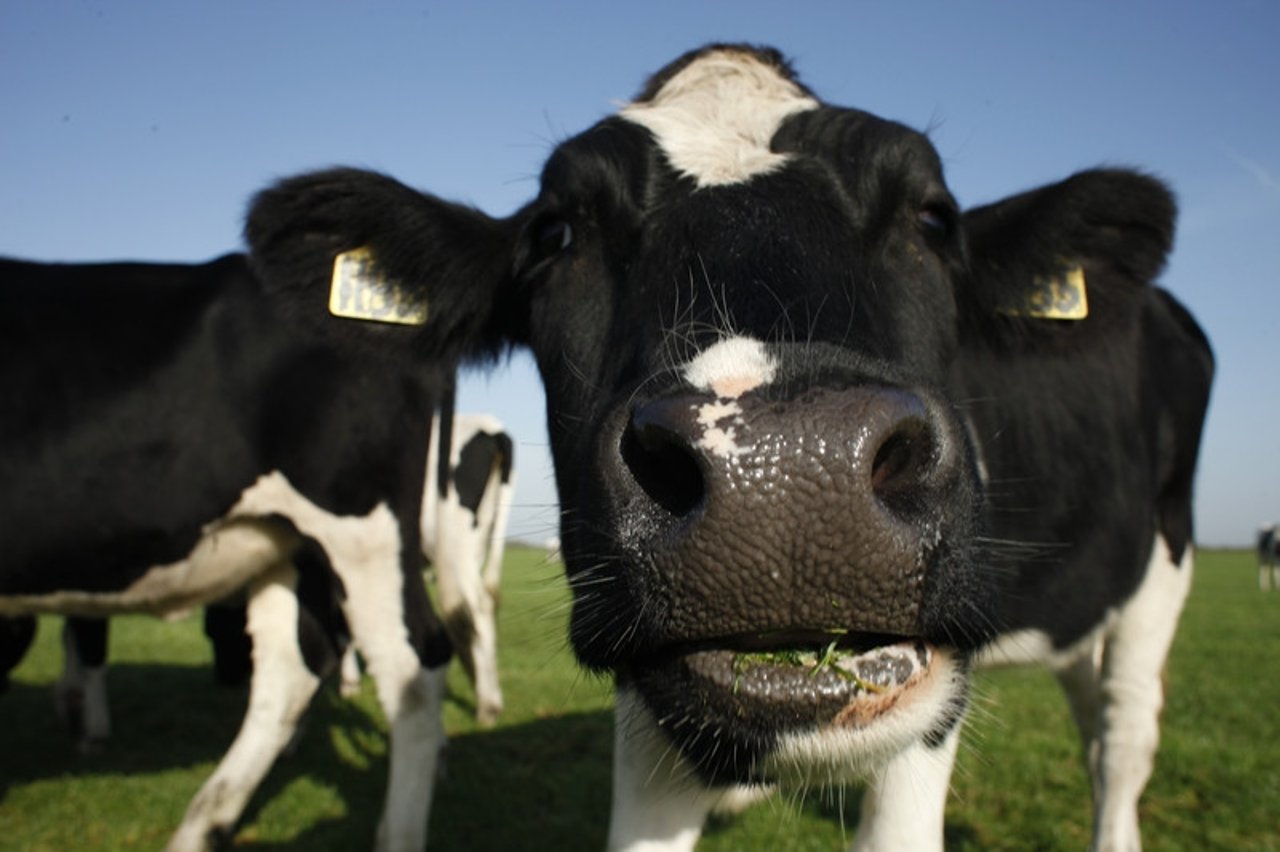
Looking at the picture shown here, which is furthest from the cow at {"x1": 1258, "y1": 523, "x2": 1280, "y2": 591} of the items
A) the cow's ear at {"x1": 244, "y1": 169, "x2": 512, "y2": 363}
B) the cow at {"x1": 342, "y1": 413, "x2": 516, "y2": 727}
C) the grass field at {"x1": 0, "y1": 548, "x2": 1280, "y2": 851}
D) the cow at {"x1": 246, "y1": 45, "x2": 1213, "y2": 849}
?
the cow's ear at {"x1": 244, "y1": 169, "x2": 512, "y2": 363}

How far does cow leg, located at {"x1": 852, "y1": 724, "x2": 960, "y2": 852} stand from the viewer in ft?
9.45

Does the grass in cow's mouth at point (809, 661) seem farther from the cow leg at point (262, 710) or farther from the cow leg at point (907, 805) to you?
the cow leg at point (262, 710)

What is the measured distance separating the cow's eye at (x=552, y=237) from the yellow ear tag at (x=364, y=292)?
2.04 feet

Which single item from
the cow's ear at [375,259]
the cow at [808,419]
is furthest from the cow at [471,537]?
the cow at [808,419]

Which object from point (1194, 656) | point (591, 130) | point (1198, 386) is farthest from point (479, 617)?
point (1194, 656)

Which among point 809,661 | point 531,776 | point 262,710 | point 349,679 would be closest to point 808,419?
point 809,661

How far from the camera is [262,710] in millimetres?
5430

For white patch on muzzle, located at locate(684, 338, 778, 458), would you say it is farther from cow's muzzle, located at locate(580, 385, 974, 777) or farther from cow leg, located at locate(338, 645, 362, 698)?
cow leg, located at locate(338, 645, 362, 698)

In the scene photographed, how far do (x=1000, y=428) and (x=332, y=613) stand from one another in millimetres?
4169

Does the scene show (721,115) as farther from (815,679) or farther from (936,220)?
(815,679)

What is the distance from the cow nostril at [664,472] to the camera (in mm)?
1509

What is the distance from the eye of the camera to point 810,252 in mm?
2021

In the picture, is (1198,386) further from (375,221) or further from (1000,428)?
(375,221)

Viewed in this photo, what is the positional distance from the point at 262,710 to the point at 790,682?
15.5ft
